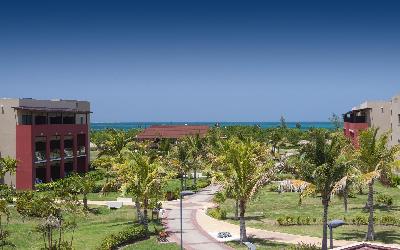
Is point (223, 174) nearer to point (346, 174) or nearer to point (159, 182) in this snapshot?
point (159, 182)

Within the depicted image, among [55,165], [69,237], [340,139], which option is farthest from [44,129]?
[340,139]

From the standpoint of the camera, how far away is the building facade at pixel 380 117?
7050 cm

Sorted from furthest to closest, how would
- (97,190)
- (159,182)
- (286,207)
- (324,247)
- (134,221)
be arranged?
(97,190) → (286,207) → (134,221) → (159,182) → (324,247)

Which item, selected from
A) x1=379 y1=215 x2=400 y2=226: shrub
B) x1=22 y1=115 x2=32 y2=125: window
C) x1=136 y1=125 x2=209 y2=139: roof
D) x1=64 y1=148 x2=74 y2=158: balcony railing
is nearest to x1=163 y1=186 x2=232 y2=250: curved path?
x1=379 y1=215 x2=400 y2=226: shrub

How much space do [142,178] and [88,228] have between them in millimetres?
6513

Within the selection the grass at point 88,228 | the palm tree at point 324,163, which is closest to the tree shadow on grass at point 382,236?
the palm tree at point 324,163

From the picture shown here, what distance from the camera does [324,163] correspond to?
99.6 feet

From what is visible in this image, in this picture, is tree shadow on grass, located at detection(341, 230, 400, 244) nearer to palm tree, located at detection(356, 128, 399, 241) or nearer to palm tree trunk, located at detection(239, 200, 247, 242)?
palm tree, located at detection(356, 128, 399, 241)

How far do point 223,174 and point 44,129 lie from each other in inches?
1535

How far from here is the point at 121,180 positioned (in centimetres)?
4062

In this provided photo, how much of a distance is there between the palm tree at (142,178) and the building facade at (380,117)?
36.7m

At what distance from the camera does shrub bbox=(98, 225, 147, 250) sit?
33.4 meters

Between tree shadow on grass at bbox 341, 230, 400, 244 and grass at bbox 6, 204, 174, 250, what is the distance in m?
13.7

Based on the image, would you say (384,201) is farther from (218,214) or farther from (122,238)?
(122,238)
